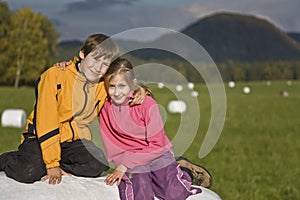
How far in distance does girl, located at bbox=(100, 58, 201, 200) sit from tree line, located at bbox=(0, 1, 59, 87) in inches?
2160

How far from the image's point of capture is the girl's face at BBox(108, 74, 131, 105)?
4652 mm

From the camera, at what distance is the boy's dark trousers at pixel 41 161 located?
4.58m

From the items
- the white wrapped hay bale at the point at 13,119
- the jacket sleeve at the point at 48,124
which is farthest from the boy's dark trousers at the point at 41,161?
the white wrapped hay bale at the point at 13,119

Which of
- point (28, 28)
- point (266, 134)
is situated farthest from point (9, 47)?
point (266, 134)

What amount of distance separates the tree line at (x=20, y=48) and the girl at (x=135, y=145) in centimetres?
5485

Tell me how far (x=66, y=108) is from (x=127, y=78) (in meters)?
0.69

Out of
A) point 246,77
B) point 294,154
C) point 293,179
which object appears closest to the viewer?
point 293,179

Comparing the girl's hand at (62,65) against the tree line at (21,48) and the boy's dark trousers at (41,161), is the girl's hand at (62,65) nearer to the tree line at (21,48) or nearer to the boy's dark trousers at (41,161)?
the boy's dark trousers at (41,161)

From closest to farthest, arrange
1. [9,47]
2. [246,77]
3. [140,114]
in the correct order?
1. [140,114]
2. [9,47]
3. [246,77]

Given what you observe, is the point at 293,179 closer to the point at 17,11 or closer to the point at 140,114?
the point at 140,114

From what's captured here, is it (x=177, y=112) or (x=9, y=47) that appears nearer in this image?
(x=177, y=112)

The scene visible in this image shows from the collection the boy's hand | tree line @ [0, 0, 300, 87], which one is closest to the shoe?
the boy's hand

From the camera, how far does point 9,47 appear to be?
190ft

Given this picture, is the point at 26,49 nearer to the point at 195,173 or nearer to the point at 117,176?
the point at 195,173
